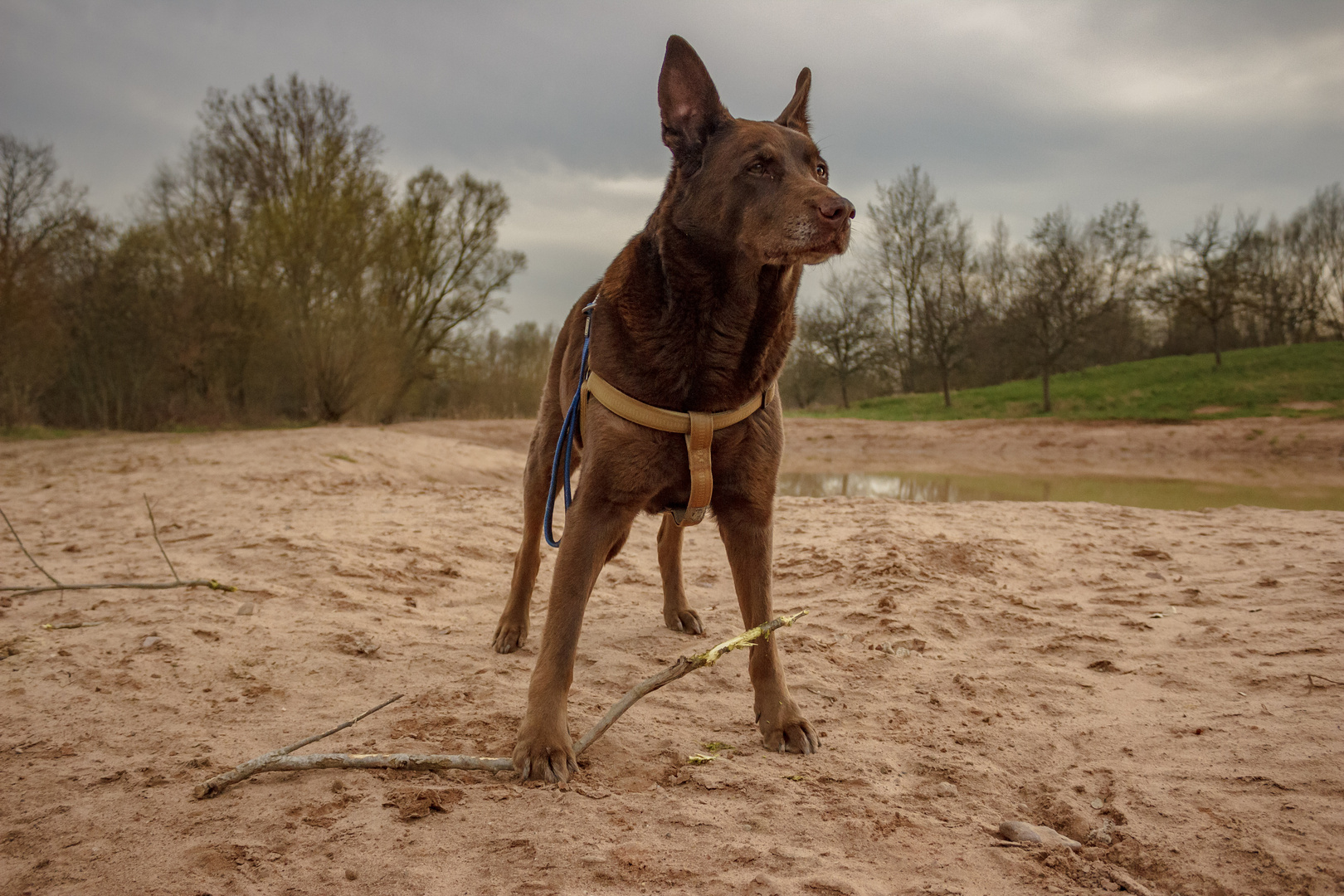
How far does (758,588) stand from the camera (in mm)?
3139

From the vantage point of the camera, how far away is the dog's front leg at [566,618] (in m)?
2.71

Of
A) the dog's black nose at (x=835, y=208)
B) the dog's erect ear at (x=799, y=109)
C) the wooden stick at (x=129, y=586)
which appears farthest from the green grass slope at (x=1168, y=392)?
the wooden stick at (x=129, y=586)

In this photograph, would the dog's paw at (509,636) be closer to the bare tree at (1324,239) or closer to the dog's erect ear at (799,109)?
the dog's erect ear at (799,109)

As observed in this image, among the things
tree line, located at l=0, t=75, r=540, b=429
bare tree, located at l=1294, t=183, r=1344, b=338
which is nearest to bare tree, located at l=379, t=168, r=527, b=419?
tree line, located at l=0, t=75, r=540, b=429

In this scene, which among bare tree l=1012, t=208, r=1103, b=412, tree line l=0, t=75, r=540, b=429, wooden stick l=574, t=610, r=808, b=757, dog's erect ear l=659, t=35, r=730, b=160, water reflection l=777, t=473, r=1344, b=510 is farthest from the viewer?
bare tree l=1012, t=208, r=1103, b=412

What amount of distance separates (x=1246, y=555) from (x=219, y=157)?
32.1 meters

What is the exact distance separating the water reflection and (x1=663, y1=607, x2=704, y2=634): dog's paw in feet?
21.0

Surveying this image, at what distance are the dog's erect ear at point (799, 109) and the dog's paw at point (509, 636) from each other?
112 inches

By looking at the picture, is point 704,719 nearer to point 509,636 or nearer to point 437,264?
point 509,636

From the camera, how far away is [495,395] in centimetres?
3045

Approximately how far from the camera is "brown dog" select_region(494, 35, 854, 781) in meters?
2.92

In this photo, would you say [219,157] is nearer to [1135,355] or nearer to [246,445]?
[246,445]

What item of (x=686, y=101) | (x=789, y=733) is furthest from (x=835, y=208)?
(x=789, y=733)

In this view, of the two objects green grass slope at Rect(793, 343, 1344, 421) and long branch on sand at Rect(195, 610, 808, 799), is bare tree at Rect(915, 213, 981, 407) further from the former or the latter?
long branch on sand at Rect(195, 610, 808, 799)
